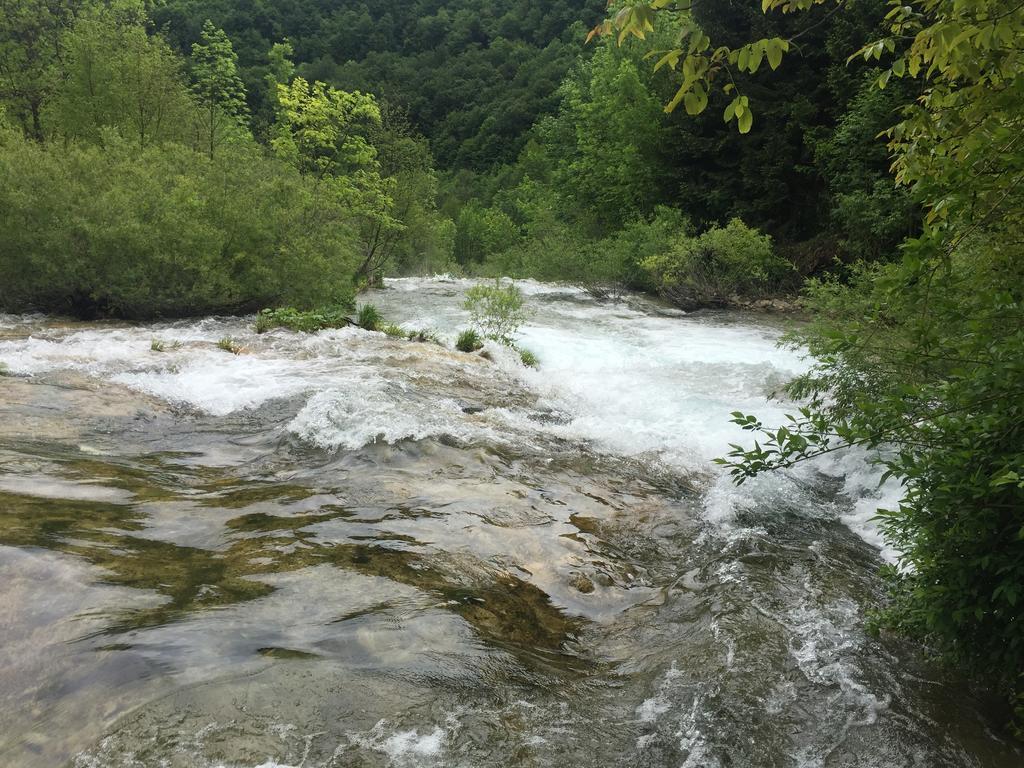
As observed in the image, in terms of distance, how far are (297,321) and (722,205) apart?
2009cm

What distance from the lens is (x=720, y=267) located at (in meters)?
21.3

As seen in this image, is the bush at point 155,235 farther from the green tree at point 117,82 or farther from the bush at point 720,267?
the bush at point 720,267

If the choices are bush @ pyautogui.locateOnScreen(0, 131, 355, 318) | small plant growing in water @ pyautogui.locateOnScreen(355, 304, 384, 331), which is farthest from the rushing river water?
small plant growing in water @ pyautogui.locateOnScreen(355, 304, 384, 331)

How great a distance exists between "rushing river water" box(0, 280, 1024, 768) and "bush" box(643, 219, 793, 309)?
1414cm

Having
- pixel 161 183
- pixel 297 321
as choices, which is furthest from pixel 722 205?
pixel 161 183

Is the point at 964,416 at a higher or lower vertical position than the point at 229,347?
higher

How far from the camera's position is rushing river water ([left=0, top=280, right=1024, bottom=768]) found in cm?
275

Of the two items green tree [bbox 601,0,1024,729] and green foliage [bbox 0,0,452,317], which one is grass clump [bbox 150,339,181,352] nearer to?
green foliage [bbox 0,0,452,317]

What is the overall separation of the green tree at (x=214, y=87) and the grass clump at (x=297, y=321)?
1165 cm

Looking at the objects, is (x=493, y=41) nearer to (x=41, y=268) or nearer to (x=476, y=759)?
(x=41, y=268)

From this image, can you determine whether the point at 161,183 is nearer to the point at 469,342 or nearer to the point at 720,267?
the point at 469,342

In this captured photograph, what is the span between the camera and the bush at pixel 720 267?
20797 mm

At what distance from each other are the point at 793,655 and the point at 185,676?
3.05 m

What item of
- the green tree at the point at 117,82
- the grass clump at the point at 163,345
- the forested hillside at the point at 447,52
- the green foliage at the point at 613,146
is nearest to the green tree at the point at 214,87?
the green tree at the point at 117,82
